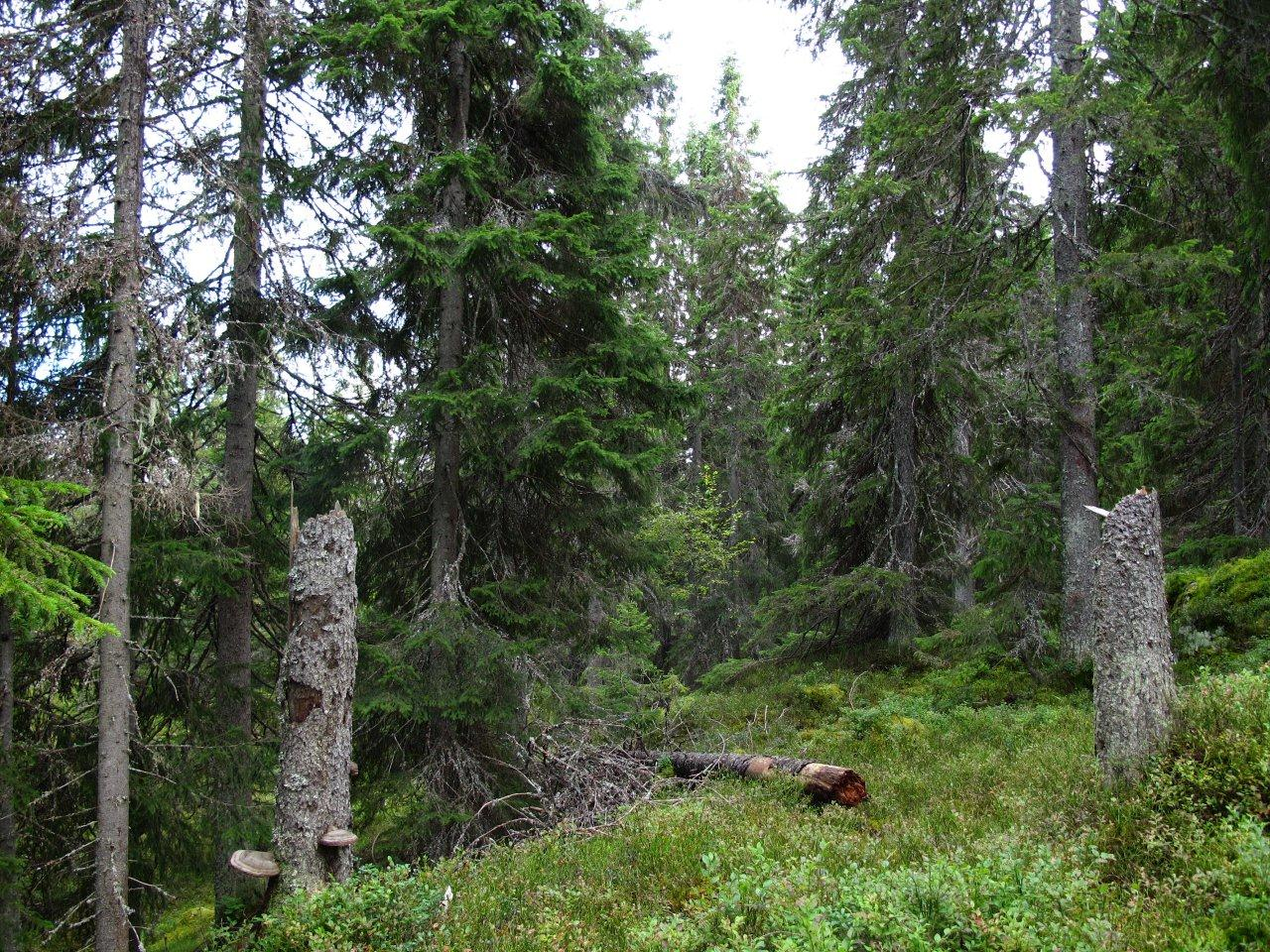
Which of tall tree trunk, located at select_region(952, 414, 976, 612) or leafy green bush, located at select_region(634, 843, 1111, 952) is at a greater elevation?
tall tree trunk, located at select_region(952, 414, 976, 612)

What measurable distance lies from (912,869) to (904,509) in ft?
32.4

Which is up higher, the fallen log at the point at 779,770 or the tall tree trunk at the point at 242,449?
the tall tree trunk at the point at 242,449

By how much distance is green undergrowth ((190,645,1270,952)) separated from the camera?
4477 millimetres

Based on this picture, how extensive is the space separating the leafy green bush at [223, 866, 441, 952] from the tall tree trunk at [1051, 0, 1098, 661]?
360 inches

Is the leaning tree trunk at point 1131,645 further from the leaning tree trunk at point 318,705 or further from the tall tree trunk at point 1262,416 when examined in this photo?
the tall tree trunk at point 1262,416

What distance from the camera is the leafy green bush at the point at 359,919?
5.70 m

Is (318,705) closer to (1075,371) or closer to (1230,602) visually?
(1075,371)

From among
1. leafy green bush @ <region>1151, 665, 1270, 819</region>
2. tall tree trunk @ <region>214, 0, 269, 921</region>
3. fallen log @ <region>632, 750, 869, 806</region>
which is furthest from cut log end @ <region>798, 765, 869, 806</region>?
tall tree trunk @ <region>214, 0, 269, 921</region>

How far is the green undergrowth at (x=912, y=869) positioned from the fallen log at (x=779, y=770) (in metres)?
0.23

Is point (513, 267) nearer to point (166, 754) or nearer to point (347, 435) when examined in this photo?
point (347, 435)

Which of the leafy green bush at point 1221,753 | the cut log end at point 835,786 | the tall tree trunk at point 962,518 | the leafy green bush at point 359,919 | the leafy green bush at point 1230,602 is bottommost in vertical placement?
the leafy green bush at point 359,919

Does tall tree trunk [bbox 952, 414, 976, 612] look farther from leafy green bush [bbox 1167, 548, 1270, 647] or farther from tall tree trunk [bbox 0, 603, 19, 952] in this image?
tall tree trunk [bbox 0, 603, 19, 952]

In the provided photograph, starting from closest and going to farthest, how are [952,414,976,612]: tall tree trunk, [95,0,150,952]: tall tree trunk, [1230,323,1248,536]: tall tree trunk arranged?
[95,0,150,952]: tall tree trunk < [1230,323,1248,536]: tall tree trunk < [952,414,976,612]: tall tree trunk

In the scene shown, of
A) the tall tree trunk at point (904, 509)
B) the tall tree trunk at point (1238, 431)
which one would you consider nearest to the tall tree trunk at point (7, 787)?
the tall tree trunk at point (904, 509)
